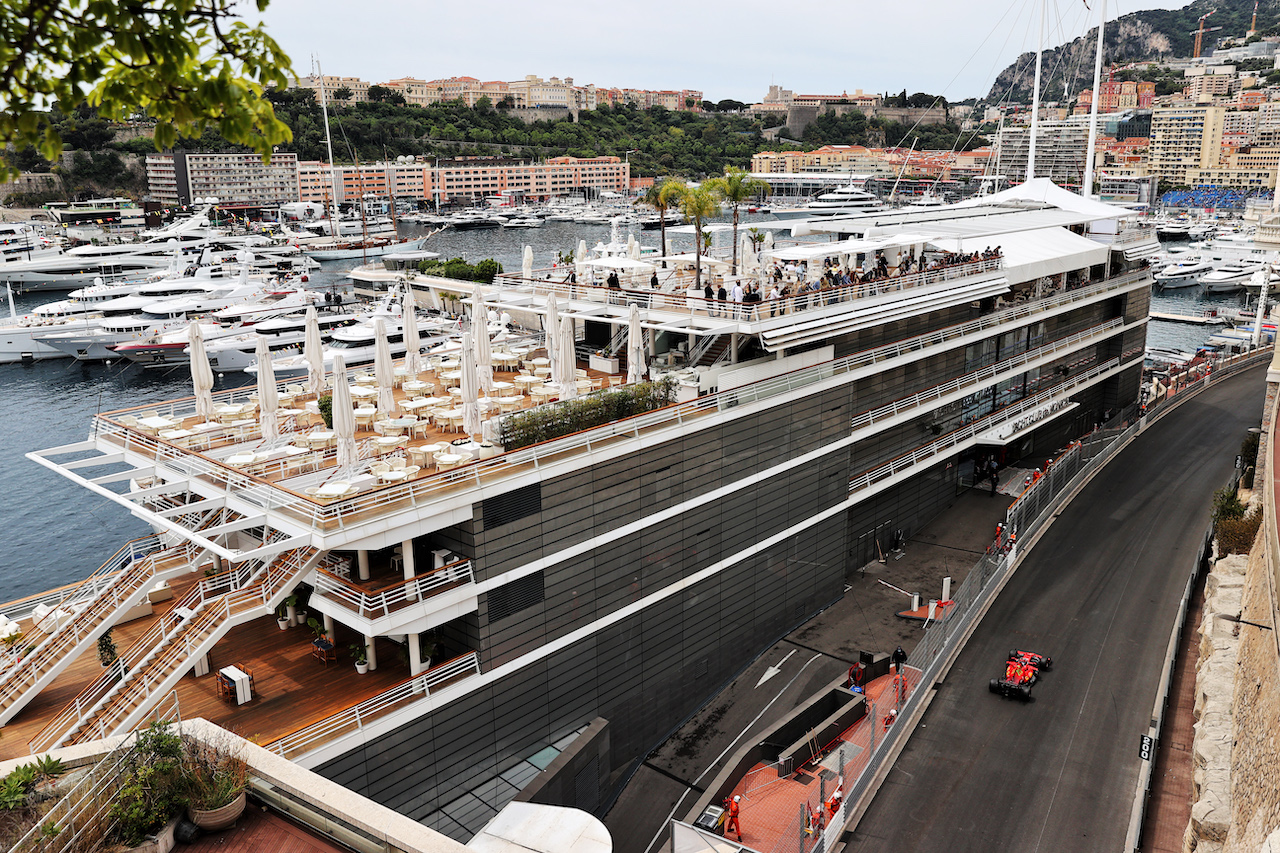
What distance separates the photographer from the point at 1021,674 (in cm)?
2445

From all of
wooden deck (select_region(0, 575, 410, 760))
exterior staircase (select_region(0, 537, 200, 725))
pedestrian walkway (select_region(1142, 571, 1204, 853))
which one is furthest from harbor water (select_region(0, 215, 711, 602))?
pedestrian walkway (select_region(1142, 571, 1204, 853))

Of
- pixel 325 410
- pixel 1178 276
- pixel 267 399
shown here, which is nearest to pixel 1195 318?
pixel 1178 276

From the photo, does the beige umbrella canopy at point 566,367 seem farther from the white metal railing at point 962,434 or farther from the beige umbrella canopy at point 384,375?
the white metal railing at point 962,434

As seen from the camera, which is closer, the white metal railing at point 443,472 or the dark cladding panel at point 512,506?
the white metal railing at point 443,472

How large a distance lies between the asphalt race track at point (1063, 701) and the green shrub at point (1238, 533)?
9.51 feet

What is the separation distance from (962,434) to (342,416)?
2387 centimetres

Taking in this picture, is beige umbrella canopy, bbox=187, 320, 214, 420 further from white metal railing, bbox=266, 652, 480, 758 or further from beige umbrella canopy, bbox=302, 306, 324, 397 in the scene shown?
white metal railing, bbox=266, 652, 480, 758

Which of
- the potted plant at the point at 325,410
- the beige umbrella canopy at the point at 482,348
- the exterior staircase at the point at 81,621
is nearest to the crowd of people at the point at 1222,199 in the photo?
the beige umbrella canopy at the point at 482,348

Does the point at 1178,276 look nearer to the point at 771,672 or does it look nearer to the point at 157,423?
the point at 771,672

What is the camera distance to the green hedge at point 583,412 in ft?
63.3

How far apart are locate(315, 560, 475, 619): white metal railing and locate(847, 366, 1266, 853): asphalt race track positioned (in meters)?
10.3

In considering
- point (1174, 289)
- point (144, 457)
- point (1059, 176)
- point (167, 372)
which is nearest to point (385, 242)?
point (167, 372)

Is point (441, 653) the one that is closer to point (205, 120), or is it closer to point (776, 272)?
point (205, 120)

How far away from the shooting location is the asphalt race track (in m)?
19.7
